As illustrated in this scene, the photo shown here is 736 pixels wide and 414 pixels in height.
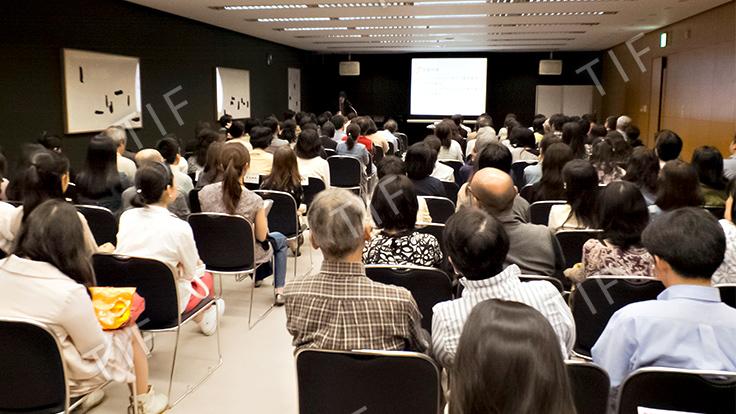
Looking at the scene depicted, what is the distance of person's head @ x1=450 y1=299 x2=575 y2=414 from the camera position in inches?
39.9

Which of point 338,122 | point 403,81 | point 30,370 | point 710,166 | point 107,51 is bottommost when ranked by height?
point 30,370

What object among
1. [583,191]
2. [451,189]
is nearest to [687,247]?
[583,191]

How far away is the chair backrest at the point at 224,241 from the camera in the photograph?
3.99 m

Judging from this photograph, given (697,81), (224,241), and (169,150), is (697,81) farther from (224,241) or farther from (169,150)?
(224,241)

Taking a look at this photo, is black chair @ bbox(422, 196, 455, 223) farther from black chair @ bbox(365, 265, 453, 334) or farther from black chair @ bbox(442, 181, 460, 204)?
black chair @ bbox(365, 265, 453, 334)

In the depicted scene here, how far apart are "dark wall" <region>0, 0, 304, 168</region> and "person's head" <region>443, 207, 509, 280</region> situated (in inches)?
259

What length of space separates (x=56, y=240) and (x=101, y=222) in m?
1.78

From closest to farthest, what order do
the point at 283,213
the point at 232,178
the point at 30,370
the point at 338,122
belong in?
the point at 30,370
the point at 232,178
the point at 283,213
the point at 338,122

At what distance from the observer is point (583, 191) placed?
3584 millimetres

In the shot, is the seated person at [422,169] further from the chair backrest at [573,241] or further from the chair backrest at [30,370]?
the chair backrest at [30,370]

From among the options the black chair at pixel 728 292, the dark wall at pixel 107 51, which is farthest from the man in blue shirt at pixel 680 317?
the dark wall at pixel 107 51

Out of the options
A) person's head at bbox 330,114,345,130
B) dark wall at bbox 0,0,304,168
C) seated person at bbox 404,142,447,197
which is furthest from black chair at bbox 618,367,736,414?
person's head at bbox 330,114,345,130

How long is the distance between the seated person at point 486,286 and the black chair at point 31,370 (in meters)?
1.37

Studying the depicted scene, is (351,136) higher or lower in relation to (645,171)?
higher
